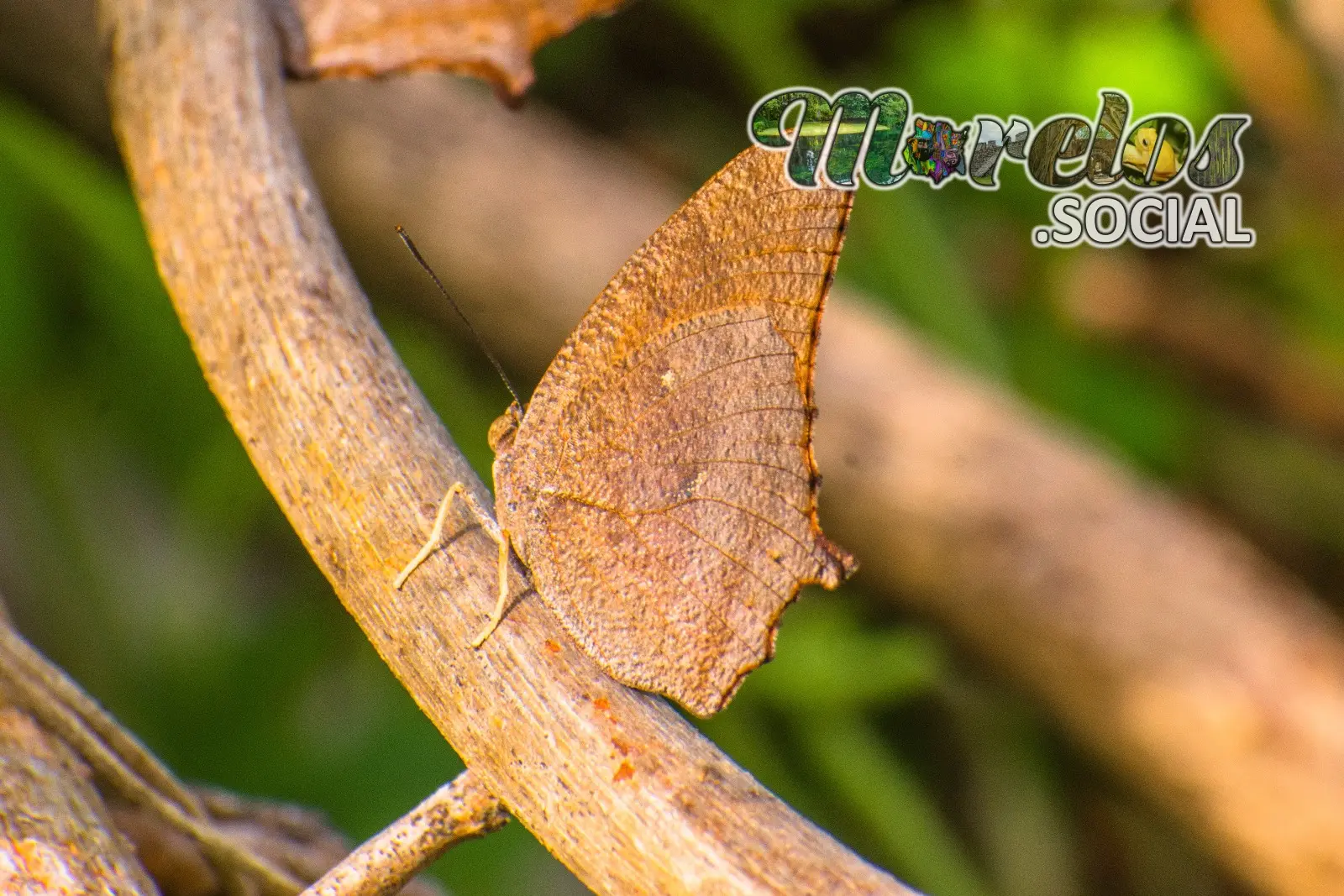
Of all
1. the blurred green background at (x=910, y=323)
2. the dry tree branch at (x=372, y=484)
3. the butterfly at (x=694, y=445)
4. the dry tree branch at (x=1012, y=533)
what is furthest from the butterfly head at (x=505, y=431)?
the blurred green background at (x=910, y=323)

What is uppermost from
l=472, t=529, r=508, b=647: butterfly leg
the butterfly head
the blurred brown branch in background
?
the butterfly head

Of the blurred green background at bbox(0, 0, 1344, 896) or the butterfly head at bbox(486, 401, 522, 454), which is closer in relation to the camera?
the butterfly head at bbox(486, 401, 522, 454)

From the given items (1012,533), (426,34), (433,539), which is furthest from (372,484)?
(1012,533)

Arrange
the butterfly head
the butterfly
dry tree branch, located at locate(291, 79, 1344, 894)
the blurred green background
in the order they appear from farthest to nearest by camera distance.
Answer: the blurred green background < dry tree branch, located at locate(291, 79, 1344, 894) < the butterfly head < the butterfly

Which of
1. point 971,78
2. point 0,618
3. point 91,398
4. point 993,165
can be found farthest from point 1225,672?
point 91,398

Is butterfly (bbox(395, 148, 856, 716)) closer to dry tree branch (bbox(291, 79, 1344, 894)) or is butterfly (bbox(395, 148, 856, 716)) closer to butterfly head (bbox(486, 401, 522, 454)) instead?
butterfly head (bbox(486, 401, 522, 454))

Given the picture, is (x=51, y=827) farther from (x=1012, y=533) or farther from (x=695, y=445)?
(x=1012, y=533)

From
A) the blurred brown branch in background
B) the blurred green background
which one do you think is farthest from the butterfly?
the blurred green background
